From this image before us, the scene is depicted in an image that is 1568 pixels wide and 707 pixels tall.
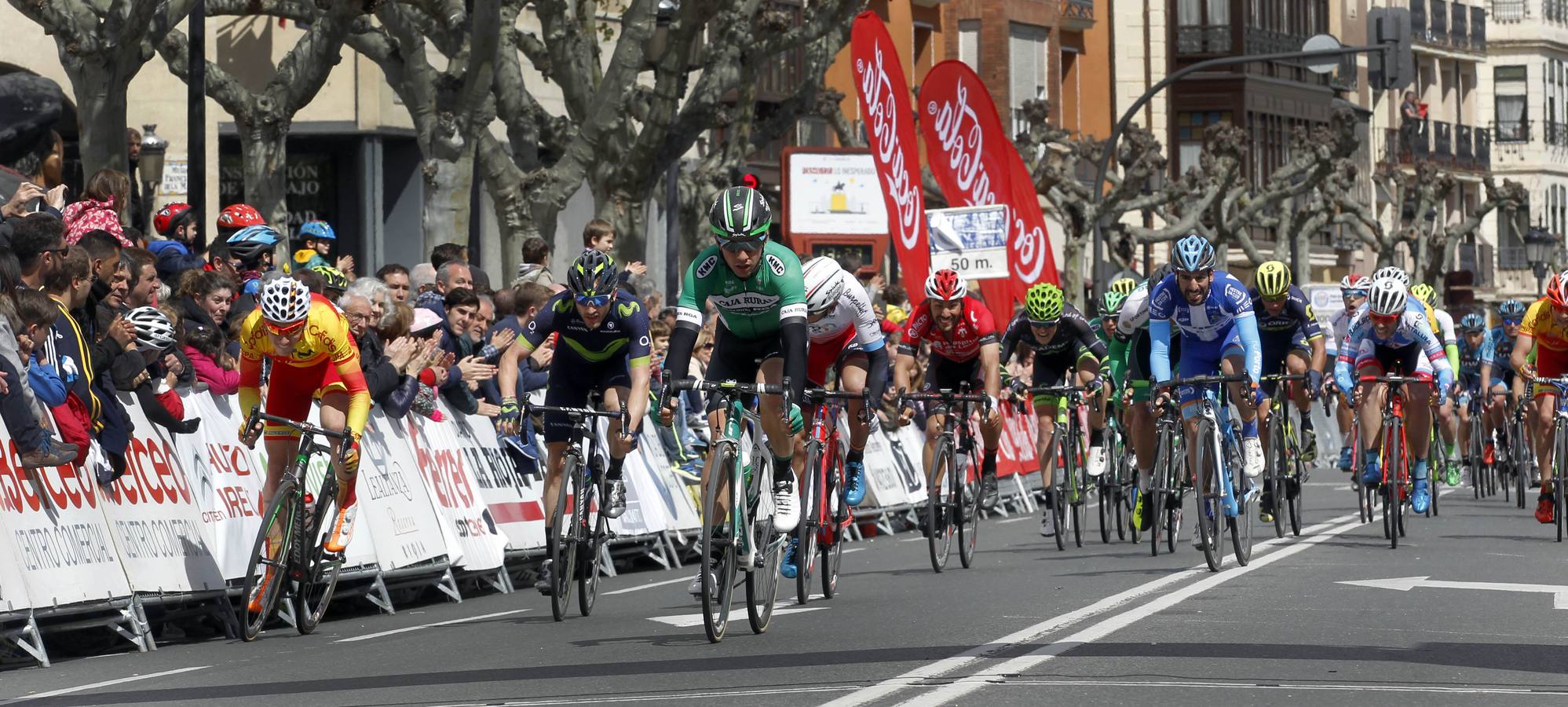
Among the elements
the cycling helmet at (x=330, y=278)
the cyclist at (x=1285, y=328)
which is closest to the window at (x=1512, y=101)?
the cyclist at (x=1285, y=328)

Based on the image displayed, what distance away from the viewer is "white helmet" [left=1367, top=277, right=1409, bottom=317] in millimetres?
19266

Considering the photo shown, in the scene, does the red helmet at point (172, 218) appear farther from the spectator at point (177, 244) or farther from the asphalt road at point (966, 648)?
the asphalt road at point (966, 648)

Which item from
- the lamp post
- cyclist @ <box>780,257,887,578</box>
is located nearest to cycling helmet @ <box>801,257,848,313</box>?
cyclist @ <box>780,257,887,578</box>

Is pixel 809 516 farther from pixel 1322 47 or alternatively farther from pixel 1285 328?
pixel 1322 47

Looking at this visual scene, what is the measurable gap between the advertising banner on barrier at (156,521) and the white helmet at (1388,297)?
9102 millimetres

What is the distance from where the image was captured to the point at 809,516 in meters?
14.0

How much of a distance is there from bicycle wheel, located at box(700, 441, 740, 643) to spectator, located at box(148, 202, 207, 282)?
4.86 metres

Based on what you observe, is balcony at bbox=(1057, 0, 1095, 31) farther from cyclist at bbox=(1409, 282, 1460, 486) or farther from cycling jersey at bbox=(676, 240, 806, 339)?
cycling jersey at bbox=(676, 240, 806, 339)

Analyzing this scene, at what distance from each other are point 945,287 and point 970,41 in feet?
132

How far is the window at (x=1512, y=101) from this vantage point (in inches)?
3740

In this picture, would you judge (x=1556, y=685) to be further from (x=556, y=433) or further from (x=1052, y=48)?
(x=1052, y=48)

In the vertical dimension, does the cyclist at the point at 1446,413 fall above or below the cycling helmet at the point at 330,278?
below

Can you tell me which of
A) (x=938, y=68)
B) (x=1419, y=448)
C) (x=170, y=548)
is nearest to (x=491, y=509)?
(x=170, y=548)

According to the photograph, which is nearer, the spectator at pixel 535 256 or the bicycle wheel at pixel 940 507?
the bicycle wheel at pixel 940 507
